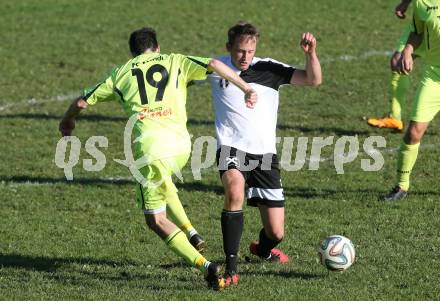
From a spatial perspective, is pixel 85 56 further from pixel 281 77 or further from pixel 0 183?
pixel 281 77

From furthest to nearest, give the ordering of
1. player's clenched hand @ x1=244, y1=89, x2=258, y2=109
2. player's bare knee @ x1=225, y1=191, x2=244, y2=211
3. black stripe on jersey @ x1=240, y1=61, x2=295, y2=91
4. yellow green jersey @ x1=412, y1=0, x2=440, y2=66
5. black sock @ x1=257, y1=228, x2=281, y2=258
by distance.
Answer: yellow green jersey @ x1=412, y1=0, x2=440, y2=66 → black sock @ x1=257, y1=228, x2=281, y2=258 → black stripe on jersey @ x1=240, y1=61, x2=295, y2=91 → player's bare knee @ x1=225, y1=191, x2=244, y2=211 → player's clenched hand @ x1=244, y1=89, x2=258, y2=109

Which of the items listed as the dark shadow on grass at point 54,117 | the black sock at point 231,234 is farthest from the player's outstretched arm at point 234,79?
the dark shadow on grass at point 54,117

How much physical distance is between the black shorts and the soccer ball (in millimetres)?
649

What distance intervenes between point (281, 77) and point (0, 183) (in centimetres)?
523

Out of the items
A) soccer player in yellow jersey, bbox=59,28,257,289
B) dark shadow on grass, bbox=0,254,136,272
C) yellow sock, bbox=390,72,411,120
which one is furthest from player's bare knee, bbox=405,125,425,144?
dark shadow on grass, bbox=0,254,136,272

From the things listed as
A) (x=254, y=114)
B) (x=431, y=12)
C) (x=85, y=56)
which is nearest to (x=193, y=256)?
(x=254, y=114)

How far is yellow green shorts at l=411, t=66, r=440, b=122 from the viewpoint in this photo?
1163 cm

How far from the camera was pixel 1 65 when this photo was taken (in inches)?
771

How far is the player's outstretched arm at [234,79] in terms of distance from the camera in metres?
8.17

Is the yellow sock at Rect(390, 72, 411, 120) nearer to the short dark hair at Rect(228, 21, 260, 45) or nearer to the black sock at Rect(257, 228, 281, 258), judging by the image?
the black sock at Rect(257, 228, 281, 258)

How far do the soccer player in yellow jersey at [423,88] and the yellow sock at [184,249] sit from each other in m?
3.91

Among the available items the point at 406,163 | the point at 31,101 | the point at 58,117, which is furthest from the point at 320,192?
the point at 31,101

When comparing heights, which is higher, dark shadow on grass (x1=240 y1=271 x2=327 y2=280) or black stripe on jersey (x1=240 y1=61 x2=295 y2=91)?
black stripe on jersey (x1=240 y1=61 x2=295 y2=91)

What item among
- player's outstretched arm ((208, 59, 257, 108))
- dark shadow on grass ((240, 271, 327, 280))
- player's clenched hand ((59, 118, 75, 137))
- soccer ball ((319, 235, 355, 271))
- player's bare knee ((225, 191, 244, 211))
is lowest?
dark shadow on grass ((240, 271, 327, 280))
